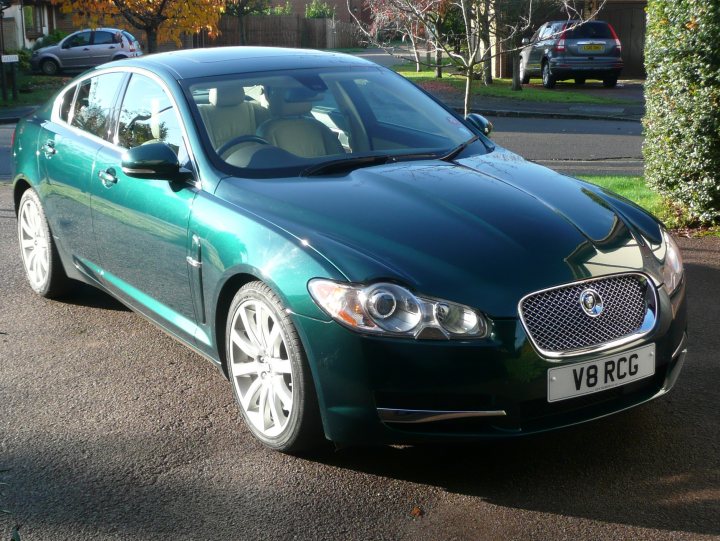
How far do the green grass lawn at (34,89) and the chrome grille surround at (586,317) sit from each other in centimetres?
1849

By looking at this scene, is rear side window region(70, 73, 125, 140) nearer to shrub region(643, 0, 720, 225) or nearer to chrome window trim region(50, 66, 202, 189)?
chrome window trim region(50, 66, 202, 189)

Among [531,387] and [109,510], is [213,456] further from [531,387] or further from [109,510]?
[531,387]

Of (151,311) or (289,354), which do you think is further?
(151,311)

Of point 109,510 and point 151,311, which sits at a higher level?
point 151,311

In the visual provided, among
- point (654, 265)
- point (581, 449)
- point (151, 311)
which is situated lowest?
point (581, 449)

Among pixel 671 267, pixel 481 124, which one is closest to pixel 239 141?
pixel 481 124

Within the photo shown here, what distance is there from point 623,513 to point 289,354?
1.39 m

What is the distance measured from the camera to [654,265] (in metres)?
4.28

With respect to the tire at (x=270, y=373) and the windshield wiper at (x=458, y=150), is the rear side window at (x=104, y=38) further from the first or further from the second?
the tire at (x=270, y=373)

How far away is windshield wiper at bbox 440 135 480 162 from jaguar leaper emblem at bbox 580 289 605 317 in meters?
1.45

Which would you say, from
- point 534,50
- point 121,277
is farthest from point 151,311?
point 534,50

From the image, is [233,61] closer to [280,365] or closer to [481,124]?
[481,124]

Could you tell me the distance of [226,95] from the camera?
17.4 feet

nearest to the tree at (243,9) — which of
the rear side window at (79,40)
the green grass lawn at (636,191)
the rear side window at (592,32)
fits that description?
the rear side window at (79,40)
